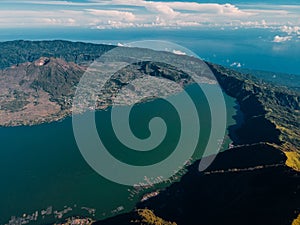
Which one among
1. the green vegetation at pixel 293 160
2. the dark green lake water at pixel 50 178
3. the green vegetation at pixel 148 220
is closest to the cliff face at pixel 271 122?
the green vegetation at pixel 293 160

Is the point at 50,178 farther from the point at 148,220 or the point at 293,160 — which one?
the point at 293,160

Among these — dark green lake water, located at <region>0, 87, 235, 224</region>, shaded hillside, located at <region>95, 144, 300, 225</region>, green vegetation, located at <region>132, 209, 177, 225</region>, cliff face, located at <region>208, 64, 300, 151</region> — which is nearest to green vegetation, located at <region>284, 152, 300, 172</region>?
shaded hillside, located at <region>95, 144, 300, 225</region>

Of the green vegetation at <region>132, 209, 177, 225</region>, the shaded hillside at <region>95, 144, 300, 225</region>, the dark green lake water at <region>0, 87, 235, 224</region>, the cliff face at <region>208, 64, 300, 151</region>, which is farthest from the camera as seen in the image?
the cliff face at <region>208, 64, 300, 151</region>

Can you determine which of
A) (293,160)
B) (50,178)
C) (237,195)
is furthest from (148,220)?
(50,178)

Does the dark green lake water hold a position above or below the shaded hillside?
below

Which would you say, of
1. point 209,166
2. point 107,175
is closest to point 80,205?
point 107,175

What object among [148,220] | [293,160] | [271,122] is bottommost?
[271,122]

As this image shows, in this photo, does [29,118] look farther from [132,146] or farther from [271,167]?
[271,167]

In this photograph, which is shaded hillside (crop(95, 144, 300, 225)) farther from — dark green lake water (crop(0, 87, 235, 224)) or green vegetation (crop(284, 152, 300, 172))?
dark green lake water (crop(0, 87, 235, 224))
